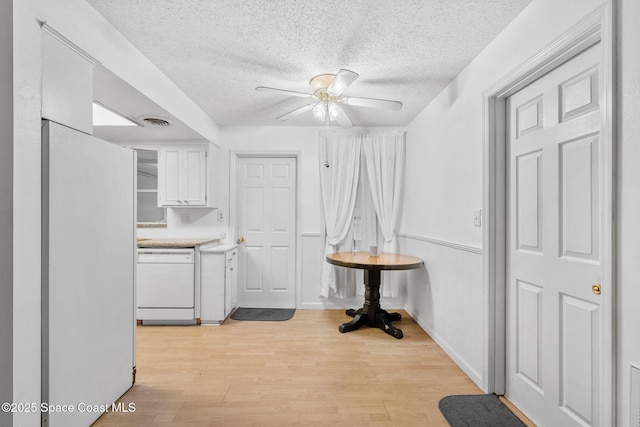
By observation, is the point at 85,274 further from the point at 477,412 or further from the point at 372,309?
the point at 372,309

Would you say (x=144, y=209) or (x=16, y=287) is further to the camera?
(x=144, y=209)

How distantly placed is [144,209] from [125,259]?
2.28 meters

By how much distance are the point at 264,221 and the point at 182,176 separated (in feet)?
3.77

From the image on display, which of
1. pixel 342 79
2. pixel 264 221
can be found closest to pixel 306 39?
pixel 342 79

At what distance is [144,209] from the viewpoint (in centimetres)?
Result: 406

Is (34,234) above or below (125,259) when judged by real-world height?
above

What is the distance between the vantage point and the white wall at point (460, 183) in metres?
1.72

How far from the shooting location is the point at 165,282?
332cm

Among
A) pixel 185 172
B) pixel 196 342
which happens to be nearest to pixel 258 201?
pixel 185 172

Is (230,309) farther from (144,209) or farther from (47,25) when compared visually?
(47,25)

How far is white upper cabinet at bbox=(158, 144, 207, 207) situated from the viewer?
150 inches

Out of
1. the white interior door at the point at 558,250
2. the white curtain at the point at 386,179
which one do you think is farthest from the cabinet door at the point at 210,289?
the white interior door at the point at 558,250

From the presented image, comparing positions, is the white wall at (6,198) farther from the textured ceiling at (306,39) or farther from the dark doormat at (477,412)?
the dark doormat at (477,412)

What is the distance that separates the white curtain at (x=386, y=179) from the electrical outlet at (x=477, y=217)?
160 cm
